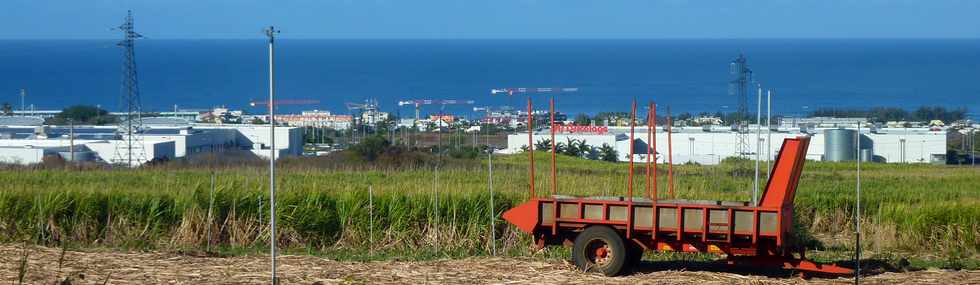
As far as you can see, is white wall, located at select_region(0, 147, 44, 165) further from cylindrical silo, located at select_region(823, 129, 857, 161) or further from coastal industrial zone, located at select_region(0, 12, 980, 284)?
cylindrical silo, located at select_region(823, 129, 857, 161)

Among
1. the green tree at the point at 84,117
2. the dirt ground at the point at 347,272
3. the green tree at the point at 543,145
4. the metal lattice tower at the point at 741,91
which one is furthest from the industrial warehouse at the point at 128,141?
the dirt ground at the point at 347,272

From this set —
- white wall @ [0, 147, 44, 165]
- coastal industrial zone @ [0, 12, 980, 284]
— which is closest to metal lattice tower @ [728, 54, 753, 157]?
coastal industrial zone @ [0, 12, 980, 284]

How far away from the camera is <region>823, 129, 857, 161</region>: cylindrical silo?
48.5 meters

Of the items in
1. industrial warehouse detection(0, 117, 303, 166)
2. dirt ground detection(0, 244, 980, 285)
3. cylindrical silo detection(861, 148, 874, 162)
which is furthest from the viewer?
cylindrical silo detection(861, 148, 874, 162)

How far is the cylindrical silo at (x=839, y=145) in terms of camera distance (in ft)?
159

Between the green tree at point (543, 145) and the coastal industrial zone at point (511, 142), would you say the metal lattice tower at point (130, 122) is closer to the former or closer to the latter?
the coastal industrial zone at point (511, 142)

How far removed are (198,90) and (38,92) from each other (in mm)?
19975

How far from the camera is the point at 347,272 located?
11570 millimetres

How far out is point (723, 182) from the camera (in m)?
25.9

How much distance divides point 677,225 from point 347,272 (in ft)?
10.5

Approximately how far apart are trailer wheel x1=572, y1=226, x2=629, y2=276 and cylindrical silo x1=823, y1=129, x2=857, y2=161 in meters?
38.8

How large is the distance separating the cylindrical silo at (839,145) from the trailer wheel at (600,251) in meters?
38.8

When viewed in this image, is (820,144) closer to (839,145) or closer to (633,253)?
(839,145)

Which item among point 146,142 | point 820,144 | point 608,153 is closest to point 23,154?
point 146,142
